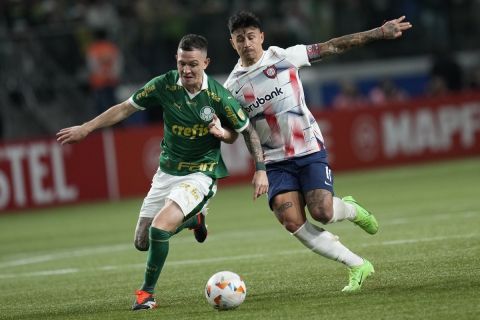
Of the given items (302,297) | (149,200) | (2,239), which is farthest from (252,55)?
(2,239)

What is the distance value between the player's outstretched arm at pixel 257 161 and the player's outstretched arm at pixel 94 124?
1042 millimetres

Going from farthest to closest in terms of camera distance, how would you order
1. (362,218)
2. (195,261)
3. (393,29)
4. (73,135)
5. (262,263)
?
→ (195,261) < (262,263) < (362,218) < (393,29) < (73,135)

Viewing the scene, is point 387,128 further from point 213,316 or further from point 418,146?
point 213,316

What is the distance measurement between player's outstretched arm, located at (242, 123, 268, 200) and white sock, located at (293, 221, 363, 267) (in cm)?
57

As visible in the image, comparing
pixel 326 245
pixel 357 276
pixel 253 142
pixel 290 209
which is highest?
pixel 253 142

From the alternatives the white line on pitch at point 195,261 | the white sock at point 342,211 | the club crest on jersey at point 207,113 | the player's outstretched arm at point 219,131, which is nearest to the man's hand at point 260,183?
the player's outstretched arm at point 219,131

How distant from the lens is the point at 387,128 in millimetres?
24469

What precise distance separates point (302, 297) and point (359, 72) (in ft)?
65.2

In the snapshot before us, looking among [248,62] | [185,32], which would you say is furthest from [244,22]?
[185,32]

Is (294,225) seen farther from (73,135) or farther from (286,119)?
(73,135)

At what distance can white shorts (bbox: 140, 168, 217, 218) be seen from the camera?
30.7 ft

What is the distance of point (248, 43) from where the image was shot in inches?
384

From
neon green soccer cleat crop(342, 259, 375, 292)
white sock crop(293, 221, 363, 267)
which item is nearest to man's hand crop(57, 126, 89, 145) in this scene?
white sock crop(293, 221, 363, 267)

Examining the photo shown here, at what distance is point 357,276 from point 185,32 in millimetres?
16640
